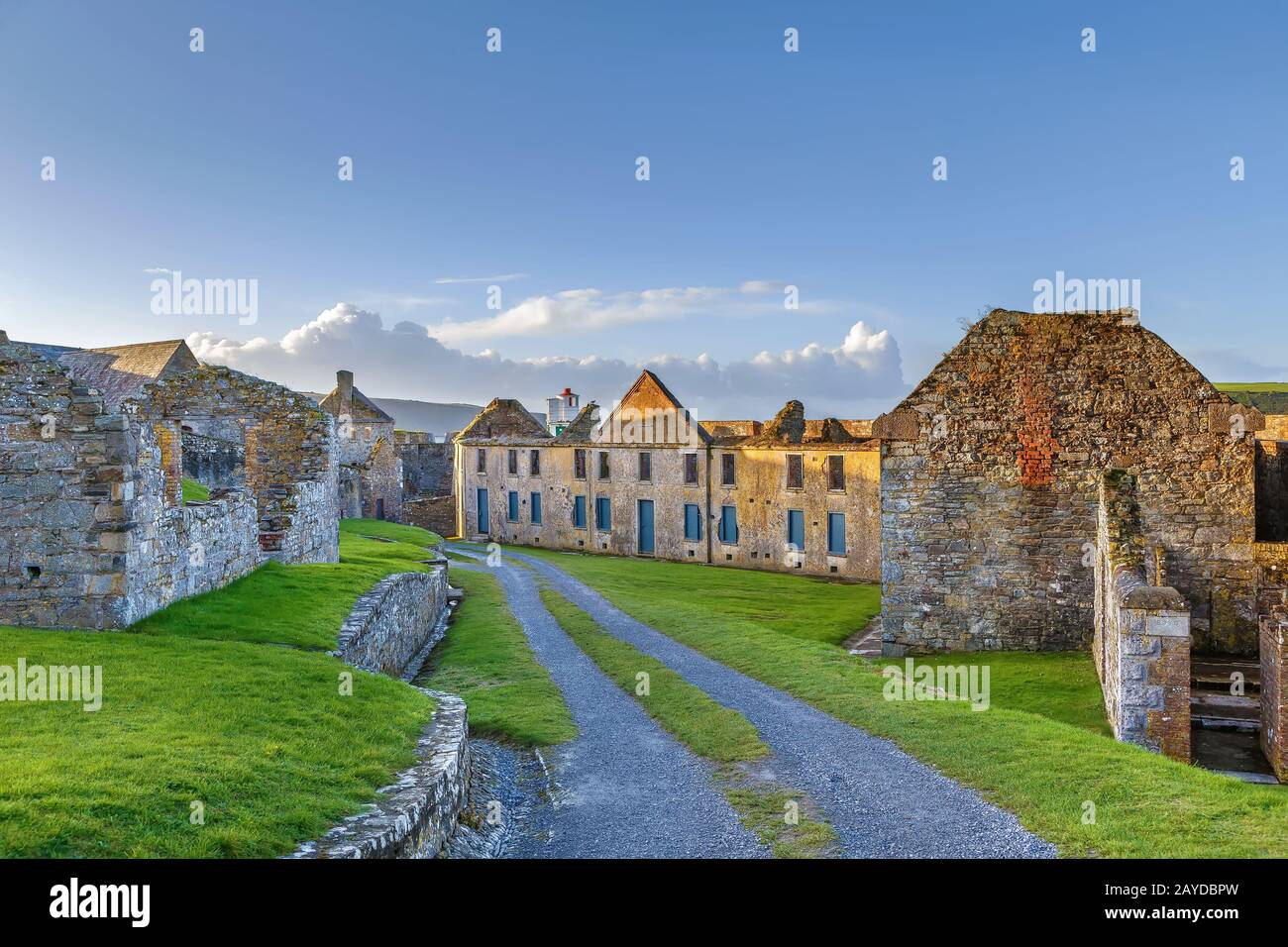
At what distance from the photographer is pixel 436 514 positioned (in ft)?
177

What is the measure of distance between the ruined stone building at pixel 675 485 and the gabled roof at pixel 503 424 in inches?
2.8

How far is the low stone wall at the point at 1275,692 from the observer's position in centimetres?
1089

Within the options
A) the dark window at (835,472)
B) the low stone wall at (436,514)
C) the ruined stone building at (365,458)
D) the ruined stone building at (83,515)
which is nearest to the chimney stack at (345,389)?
the ruined stone building at (365,458)

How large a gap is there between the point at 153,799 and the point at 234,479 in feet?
81.5

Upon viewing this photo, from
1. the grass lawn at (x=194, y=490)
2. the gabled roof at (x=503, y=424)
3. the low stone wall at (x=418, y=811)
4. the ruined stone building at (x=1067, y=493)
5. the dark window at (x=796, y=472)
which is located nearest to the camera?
the low stone wall at (x=418, y=811)

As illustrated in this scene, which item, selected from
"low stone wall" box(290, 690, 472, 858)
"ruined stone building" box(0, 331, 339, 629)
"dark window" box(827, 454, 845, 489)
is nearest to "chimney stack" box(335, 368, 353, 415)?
"dark window" box(827, 454, 845, 489)

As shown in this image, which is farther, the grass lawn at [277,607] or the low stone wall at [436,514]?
the low stone wall at [436,514]

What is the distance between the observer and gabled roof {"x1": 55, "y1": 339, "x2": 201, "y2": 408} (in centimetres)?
4531

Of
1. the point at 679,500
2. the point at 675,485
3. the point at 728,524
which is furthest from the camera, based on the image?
the point at 675,485

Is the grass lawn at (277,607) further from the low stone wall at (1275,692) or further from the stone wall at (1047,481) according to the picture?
the low stone wall at (1275,692)

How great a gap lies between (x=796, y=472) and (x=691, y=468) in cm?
589

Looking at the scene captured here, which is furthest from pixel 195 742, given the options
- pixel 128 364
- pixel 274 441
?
pixel 128 364

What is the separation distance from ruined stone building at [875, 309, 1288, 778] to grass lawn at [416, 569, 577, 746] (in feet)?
25.2

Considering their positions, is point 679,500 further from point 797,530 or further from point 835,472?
point 835,472
